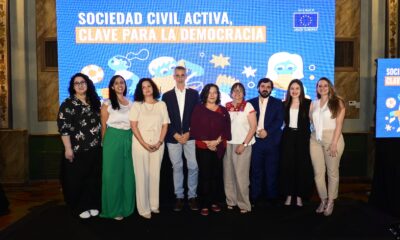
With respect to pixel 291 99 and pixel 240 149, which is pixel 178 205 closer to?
Result: pixel 240 149

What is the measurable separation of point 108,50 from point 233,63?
5.46ft

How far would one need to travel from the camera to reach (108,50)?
17.7 feet

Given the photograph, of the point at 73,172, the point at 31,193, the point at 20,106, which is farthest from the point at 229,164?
the point at 20,106

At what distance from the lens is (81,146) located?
399cm

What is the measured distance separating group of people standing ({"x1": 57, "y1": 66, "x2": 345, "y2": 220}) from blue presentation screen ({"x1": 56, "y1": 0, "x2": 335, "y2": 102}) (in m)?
1.13

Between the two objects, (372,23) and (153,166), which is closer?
(153,166)

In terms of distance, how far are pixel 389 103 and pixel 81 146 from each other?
122 inches

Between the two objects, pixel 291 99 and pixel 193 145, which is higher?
pixel 291 99

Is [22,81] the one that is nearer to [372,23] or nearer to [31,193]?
[31,193]

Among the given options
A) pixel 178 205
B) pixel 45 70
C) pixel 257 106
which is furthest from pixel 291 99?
pixel 45 70

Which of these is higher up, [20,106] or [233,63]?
[233,63]

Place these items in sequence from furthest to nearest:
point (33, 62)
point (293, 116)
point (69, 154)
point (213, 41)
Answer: point (33, 62) → point (213, 41) → point (293, 116) → point (69, 154)

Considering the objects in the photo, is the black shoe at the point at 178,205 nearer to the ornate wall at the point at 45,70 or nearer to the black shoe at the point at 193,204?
the black shoe at the point at 193,204

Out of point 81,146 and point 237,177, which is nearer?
point 81,146
